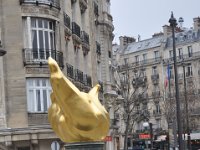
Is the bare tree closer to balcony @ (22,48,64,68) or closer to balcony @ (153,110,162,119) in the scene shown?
balcony @ (153,110,162,119)

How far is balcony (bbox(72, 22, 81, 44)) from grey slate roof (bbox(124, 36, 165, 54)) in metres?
50.8

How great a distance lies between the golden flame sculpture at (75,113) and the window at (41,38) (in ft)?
58.1

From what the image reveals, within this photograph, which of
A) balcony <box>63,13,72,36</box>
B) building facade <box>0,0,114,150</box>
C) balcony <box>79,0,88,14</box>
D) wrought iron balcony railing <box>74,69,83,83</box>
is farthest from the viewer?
balcony <box>79,0,88,14</box>

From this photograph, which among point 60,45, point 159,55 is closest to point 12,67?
point 60,45

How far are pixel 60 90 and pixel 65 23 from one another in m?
22.0

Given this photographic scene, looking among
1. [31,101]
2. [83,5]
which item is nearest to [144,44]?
[83,5]

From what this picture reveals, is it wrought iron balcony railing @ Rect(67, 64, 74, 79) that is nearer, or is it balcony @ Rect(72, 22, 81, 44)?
wrought iron balcony railing @ Rect(67, 64, 74, 79)

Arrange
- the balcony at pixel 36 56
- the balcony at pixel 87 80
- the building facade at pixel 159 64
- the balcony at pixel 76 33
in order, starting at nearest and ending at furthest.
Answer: the balcony at pixel 36 56 → the balcony at pixel 76 33 → the balcony at pixel 87 80 → the building facade at pixel 159 64

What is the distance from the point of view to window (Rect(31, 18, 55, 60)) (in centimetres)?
3325

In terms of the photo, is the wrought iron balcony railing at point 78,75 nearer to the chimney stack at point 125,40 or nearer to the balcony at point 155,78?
the balcony at point 155,78

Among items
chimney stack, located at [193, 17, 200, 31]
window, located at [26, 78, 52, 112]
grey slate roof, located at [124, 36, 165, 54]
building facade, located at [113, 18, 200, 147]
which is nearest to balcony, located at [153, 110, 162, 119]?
building facade, located at [113, 18, 200, 147]

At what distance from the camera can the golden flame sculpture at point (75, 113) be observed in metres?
15.1

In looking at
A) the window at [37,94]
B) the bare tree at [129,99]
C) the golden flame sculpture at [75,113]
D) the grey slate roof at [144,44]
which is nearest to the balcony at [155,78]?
the bare tree at [129,99]

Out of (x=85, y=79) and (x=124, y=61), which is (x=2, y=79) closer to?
(x=85, y=79)
